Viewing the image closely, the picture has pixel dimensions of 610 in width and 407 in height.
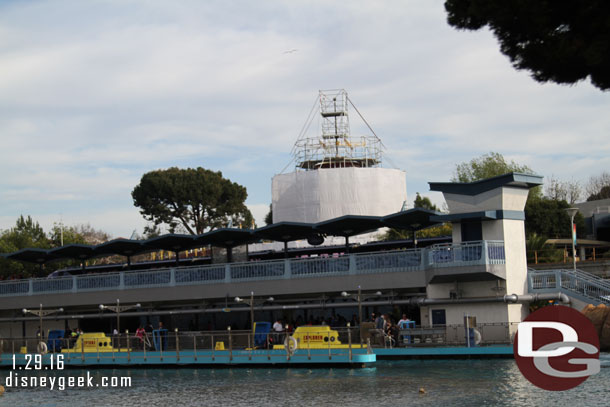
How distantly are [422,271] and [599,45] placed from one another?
29.9 m

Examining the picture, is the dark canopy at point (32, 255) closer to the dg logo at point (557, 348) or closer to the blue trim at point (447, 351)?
the blue trim at point (447, 351)

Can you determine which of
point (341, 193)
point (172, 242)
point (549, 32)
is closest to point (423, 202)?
point (341, 193)

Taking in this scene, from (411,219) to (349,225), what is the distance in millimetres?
4213

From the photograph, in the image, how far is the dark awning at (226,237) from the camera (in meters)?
50.7

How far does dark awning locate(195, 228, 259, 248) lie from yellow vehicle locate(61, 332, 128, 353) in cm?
1034

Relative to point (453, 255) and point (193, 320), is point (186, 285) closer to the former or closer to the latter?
point (193, 320)

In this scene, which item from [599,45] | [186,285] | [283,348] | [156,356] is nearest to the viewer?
[599,45]

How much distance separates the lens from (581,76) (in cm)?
1481

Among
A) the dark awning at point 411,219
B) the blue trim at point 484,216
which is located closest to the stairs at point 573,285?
the blue trim at point 484,216

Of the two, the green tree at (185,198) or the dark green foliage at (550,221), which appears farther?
the green tree at (185,198)

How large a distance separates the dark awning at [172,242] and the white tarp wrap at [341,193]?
27.7m

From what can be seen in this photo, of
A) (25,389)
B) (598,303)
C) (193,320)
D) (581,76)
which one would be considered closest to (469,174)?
(193,320)

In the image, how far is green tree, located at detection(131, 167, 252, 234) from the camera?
308ft

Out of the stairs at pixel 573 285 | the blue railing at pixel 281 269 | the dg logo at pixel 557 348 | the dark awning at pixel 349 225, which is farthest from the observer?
the dark awning at pixel 349 225
